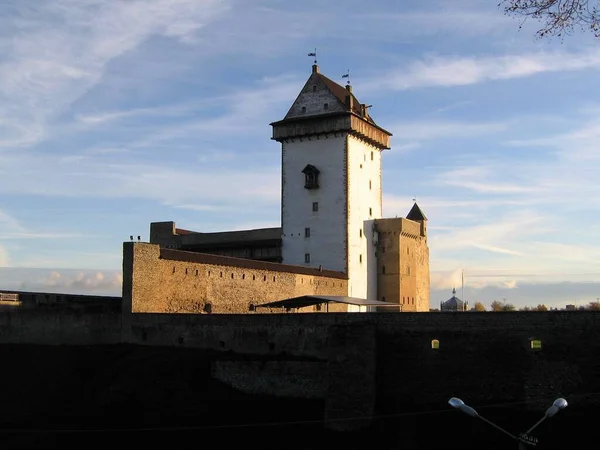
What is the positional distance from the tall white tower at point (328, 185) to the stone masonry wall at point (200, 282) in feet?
16.4

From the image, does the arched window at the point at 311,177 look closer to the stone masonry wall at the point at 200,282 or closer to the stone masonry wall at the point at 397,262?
the stone masonry wall at the point at 397,262

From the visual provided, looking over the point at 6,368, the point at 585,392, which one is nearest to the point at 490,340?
the point at 585,392

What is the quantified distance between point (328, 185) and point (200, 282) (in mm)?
16354

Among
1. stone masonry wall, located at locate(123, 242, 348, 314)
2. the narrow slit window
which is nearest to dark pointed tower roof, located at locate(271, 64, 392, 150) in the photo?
stone masonry wall, located at locate(123, 242, 348, 314)

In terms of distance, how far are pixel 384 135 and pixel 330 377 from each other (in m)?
33.3

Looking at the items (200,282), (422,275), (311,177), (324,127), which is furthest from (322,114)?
(200,282)

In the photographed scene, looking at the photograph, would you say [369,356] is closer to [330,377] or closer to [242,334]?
[330,377]

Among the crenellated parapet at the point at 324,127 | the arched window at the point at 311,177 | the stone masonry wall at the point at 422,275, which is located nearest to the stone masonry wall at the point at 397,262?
the stone masonry wall at the point at 422,275

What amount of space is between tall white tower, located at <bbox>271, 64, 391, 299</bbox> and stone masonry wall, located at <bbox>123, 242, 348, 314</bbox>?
16.4ft

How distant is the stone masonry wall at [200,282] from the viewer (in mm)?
38750

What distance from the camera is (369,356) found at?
30188 mm

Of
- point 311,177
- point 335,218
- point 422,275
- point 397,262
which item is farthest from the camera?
point 422,275

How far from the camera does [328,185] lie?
2196 inches

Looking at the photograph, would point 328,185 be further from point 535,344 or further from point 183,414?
point 535,344
